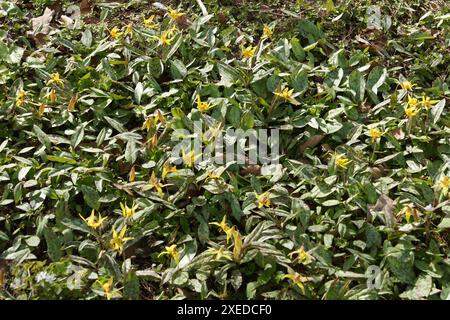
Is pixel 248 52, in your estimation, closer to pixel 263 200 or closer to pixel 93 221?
pixel 263 200

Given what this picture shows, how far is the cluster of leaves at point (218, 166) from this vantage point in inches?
115

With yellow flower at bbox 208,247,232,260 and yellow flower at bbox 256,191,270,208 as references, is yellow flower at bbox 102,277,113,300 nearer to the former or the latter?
yellow flower at bbox 208,247,232,260

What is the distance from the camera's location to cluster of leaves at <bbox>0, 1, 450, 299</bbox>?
293 centimetres

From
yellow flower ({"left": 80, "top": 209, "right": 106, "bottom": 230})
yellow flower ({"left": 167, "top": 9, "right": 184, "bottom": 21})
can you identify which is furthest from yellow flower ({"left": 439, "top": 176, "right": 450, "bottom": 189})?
yellow flower ({"left": 167, "top": 9, "right": 184, "bottom": 21})

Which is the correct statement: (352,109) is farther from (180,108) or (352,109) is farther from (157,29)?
(157,29)

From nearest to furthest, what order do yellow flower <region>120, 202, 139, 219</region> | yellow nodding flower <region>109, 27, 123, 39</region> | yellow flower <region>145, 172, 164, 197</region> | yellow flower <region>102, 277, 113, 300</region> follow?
1. yellow flower <region>102, 277, 113, 300</region>
2. yellow flower <region>120, 202, 139, 219</region>
3. yellow flower <region>145, 172, 164, 197</region>
4. yellow nodding flower <region>109, 27, 123, 39</region>

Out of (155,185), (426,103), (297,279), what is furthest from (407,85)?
(155,185)

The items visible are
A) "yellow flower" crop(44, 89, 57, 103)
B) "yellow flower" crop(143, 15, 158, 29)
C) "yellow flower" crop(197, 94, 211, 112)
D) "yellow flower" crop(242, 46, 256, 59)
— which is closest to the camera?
"yellow flower" crop(197, 94, 211, 112)

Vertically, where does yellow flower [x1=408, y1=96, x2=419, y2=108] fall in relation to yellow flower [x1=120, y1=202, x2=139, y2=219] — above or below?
above

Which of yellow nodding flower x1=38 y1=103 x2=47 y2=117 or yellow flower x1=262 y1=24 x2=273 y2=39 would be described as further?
yellow flower x1=262 y1=24 x2=273 y2=39

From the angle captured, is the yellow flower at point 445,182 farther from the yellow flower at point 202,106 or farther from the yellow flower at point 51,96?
the yellow flower at point 51,96

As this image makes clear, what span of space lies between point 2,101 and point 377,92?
84.0 inches

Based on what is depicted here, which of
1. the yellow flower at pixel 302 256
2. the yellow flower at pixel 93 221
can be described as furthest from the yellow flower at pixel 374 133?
the yellow flower at pixel 93 221
